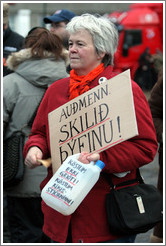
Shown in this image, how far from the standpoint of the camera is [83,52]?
108 inches

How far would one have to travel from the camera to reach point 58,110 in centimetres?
273

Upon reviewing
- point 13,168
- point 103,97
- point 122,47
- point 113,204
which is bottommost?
point 122,47

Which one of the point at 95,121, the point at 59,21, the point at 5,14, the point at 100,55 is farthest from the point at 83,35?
the point at 5,14

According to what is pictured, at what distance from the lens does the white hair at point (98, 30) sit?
2732 millimetres

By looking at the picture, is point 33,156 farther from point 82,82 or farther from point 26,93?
point 26,93

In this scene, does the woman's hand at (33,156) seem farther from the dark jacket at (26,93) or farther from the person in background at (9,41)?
the person in background at (9,41)

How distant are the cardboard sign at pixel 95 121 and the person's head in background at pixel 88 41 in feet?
0.79

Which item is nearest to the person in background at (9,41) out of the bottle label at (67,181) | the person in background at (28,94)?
the person in background at (28,94)

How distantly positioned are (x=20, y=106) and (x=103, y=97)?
4.58 feet

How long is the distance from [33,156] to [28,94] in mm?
1229

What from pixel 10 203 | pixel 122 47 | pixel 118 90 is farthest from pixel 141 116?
pixel 122 47

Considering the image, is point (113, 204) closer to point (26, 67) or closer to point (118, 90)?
point (118, 90)

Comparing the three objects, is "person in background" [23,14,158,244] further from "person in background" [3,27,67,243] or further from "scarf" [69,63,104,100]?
"person in background" [3,27,67,243]

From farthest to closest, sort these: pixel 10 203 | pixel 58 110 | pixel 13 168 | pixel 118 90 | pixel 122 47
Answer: pixel 122 47 → pixel 10 203 → pixel 13 168 → pixel 58 110 → pixel 118 90
